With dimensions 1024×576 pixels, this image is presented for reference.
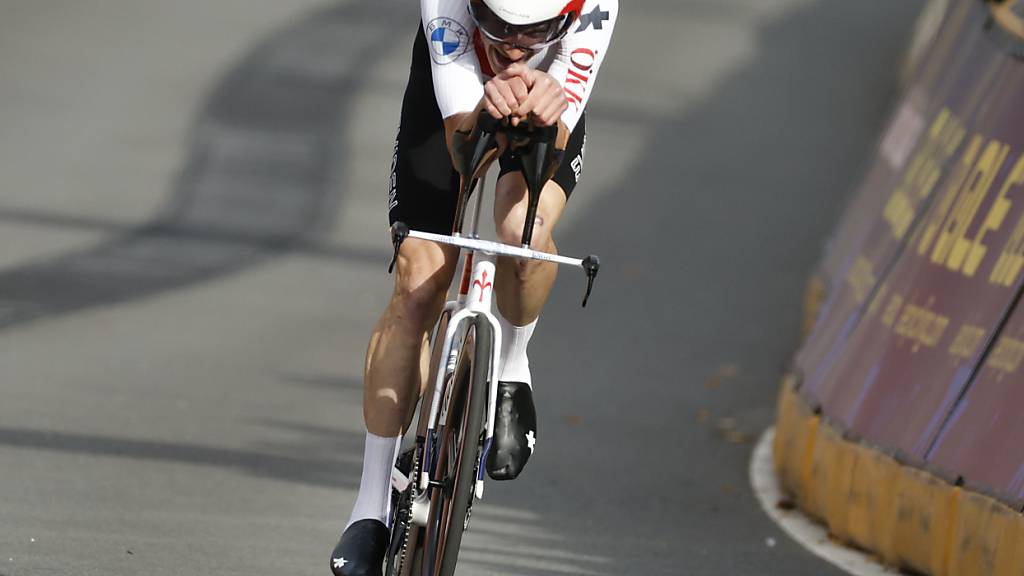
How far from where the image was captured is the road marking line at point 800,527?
263 inches

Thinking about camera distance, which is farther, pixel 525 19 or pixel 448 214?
pixel 448 214

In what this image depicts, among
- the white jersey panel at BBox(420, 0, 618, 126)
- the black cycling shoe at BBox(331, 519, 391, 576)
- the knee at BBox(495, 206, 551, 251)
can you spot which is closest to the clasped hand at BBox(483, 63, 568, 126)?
the white jersey panel at BBox(420, 0, 618, 126)

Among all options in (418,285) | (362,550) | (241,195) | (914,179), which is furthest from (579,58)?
(241,195)

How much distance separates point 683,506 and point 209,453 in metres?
2.06

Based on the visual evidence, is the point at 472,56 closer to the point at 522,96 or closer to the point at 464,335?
the point at 522,96

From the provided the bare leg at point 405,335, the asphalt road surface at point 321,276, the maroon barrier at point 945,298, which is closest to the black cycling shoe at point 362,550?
the bare leg at point 405,335

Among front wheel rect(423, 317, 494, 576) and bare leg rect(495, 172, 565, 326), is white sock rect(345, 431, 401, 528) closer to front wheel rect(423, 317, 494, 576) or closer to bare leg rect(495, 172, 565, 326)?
front wheel rect(423, 317, 494, 576)

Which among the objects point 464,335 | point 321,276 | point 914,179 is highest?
point 464,335

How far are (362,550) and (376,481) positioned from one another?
0.25m

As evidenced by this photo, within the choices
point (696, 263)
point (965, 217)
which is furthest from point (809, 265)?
point (965, 217)

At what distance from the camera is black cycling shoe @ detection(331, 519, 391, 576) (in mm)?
4812

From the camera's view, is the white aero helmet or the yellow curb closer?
the white aero helmet

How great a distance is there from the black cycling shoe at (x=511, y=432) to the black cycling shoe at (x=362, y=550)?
0.37 meters

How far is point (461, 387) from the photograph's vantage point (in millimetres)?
4805
